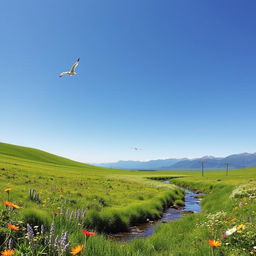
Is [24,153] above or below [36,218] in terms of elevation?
below

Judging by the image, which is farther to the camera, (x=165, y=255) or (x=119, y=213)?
(x=119, y=213)

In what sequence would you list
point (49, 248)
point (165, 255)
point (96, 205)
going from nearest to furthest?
1. point (49, 248)
2. point (165, 255)
3. point (96, 205)

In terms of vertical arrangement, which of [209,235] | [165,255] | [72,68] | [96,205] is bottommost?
[96,205]

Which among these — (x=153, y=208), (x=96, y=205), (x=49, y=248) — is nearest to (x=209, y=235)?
(x=49, y=248)

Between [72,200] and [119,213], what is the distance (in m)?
4.14

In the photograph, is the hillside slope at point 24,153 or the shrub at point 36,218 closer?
the shrub at point 36,218

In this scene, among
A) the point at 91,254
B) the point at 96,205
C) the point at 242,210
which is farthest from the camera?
the point at 96,205

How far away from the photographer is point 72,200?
64.4 ft

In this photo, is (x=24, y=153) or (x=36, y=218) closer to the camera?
(x=36, y=218)

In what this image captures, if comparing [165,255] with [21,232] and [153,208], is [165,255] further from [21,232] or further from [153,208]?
[153,208]

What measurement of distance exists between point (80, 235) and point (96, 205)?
13789 millimetres

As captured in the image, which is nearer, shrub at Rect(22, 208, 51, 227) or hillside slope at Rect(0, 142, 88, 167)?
shrub at Rect(22, 208, 51, 227)

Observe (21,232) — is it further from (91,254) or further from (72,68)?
(72,68)

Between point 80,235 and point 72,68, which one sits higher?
point 72,68
